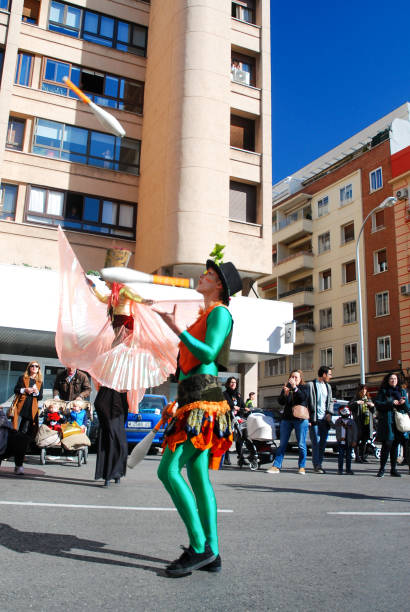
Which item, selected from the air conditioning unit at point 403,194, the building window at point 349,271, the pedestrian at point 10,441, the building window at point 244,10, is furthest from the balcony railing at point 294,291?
the pedestrian at point 10,441

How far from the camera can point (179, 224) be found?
24703 millimetres

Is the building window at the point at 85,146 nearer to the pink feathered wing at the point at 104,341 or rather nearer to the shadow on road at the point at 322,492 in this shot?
the shadow on road at the point at 322,492

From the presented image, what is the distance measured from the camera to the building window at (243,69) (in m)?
28.2

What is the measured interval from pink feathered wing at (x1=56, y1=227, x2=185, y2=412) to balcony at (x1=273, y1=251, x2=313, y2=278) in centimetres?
4332

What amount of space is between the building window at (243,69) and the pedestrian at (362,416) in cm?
1795

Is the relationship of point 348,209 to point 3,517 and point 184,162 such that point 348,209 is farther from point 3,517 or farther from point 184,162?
point 3,517

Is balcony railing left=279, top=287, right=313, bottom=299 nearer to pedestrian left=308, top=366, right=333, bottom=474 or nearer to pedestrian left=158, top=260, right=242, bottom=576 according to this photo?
pedestrian left=308, top=366, right=333, bottom=474

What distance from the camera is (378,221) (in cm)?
4222

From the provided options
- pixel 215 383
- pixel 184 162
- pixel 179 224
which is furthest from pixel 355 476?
pixel 184 162

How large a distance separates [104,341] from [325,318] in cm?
4191

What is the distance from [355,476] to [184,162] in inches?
668

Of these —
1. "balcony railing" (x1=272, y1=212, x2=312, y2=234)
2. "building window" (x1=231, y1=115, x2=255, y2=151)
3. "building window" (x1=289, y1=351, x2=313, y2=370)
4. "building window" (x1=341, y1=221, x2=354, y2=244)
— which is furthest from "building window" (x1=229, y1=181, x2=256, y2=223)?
"balcony railing" (x1=272, y1=212, x2=312, y2=234)

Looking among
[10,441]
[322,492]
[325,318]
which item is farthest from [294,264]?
[10,441]

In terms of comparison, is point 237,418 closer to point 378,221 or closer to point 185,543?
point 185,543
